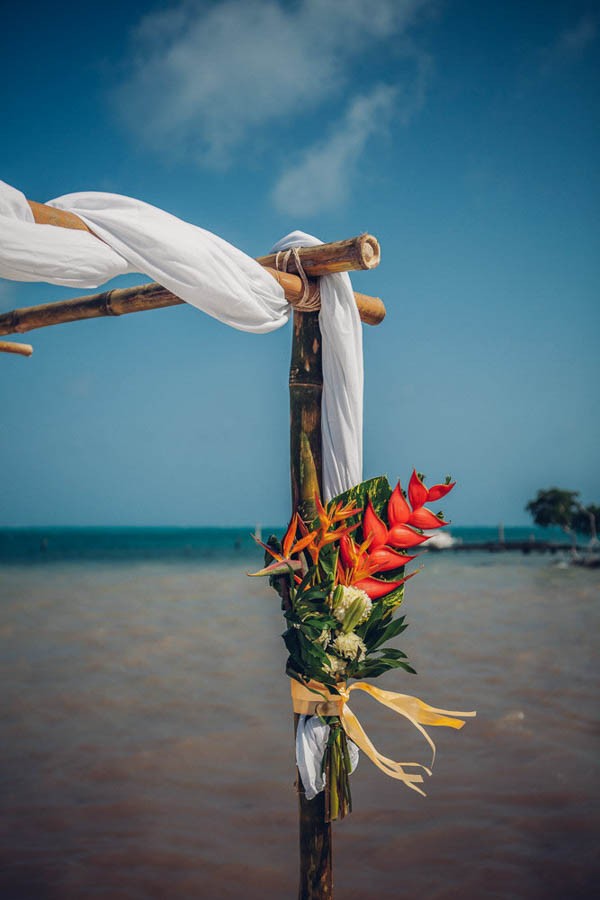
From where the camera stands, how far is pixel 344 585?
2.05 meters

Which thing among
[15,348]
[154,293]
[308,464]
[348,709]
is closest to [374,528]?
[308,464]

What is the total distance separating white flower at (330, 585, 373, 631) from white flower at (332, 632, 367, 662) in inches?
1.2

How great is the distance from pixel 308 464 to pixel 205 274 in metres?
0.70

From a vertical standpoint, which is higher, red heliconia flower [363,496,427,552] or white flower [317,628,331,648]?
red heliconia flower [363,496,427,552]

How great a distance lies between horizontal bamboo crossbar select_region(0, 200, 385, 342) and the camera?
2111mm

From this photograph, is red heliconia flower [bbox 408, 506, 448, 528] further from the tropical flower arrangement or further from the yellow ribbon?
the yellow ribbon

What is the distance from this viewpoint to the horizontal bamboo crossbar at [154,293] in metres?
2.11

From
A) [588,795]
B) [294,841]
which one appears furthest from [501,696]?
[294,841]

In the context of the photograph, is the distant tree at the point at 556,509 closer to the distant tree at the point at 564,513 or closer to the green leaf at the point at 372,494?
the distant tree at the point at 564,513

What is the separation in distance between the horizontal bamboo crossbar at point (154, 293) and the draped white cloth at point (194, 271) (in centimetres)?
5

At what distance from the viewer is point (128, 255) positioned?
198cm

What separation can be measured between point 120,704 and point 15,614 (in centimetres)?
641

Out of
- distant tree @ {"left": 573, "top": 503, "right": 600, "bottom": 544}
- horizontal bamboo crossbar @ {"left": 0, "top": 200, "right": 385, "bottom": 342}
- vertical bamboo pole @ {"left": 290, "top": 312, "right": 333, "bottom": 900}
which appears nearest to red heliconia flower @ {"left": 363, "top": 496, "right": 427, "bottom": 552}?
vertical bamboo pole @ {"left": 290, "top": 312, "right": 333, "bottom": 900}

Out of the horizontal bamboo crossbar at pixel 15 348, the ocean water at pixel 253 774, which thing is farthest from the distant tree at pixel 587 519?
the horizontal bamboo crossbar at pixel 15 348
